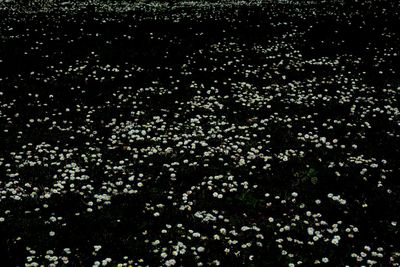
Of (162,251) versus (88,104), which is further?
(88,104)

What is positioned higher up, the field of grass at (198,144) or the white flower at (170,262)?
the white flower at (170,262)

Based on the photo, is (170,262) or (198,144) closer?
(170,262)

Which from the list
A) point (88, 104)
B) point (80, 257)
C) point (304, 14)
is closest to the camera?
point (80, 257)

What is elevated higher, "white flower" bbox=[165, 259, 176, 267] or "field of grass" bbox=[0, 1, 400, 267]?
"white flower" bbox=[165, 259, 176, 267]

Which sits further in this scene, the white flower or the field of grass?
the field of grass

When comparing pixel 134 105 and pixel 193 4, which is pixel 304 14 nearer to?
pixel 193 4

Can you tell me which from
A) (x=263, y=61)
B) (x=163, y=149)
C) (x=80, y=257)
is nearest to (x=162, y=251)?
(x=80, y=257)

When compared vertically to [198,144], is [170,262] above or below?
above

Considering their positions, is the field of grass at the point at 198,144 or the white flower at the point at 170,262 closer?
the white flower at the point at 170,262
